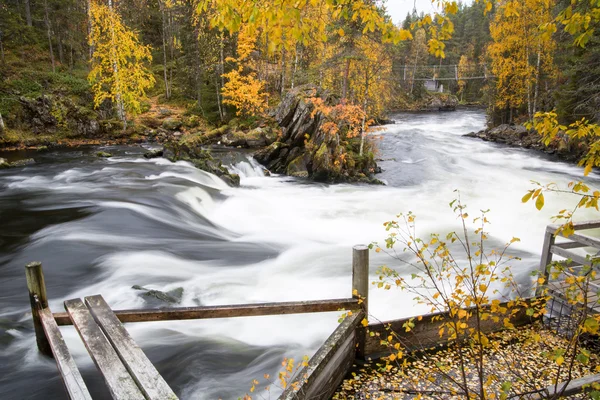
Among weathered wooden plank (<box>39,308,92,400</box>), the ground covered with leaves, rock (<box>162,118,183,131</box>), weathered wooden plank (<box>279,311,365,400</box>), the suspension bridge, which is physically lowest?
the ground covered with leaves

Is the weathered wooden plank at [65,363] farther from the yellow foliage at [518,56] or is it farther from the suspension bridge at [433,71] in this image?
the suspension bridge at [433,71]

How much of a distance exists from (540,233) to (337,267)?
647cm

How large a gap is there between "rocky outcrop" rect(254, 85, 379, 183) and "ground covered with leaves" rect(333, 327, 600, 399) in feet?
40.2

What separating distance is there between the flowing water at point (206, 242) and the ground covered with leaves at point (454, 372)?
1200 millimetres

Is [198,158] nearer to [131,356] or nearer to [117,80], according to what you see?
[117,80]

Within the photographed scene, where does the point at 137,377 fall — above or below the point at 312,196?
above

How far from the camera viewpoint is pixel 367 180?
1727 centimetres

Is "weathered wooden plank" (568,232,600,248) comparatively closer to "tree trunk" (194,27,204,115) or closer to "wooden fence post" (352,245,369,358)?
→ "wooden fence post" (352,245,369,358)

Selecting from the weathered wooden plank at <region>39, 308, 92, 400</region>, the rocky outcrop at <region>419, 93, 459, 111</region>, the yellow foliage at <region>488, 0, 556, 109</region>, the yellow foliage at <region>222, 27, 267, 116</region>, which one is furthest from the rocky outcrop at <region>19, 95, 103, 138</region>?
the rocky outcrop at <region>419, 93, 459, 111</region>

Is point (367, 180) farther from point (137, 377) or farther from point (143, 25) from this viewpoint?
point (143, 25)

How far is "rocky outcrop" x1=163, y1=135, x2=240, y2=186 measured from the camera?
52.2 ft

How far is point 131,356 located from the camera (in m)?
3.20

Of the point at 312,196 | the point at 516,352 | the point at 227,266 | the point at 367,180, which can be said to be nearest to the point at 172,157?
the point at 312,196

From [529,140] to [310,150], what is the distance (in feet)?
51.1
